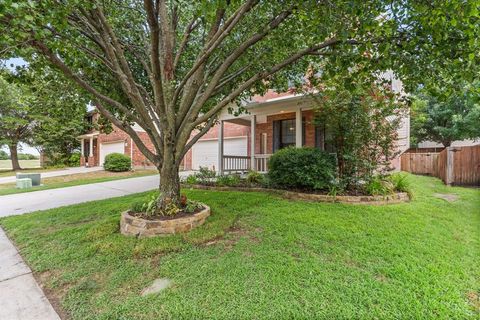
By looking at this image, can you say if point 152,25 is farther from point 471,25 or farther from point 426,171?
point 426,171

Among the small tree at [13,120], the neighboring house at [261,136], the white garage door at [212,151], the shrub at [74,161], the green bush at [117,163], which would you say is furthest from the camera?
the shrub at [74,161]

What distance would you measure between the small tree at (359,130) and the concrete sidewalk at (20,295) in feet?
20.4

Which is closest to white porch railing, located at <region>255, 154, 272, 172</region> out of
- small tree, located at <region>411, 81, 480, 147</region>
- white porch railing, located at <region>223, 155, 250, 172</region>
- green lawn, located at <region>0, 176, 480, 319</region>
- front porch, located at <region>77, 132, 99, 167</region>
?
white porch railing, located at <region>223, 155, 250, 172</region>

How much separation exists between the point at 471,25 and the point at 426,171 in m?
11.3

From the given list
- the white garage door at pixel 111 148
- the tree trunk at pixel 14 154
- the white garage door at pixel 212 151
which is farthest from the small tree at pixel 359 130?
the tree trunk at pixel 14 154

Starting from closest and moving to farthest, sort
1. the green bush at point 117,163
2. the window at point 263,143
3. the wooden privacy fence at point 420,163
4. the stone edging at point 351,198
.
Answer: the stone edging at point 351,198 → the wooden privacy fence at point 420,163 → the window at point 263,143 → the green bush at point 117,163

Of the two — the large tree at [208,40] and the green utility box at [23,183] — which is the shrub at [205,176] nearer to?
the large tree at [208,40]

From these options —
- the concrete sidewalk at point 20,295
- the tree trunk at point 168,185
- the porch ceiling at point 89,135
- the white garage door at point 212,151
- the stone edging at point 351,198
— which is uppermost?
the porch ceiling at point 89,135

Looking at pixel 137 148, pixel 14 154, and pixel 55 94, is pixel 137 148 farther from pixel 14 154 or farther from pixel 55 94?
pixel 55 94

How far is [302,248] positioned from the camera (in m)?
3.50

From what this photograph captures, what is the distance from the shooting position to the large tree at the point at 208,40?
3320 millimetres

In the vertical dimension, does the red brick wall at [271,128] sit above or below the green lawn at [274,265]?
above

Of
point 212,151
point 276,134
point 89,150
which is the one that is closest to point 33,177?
point 212,151

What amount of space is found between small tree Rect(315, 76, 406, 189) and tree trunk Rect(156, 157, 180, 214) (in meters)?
4.36
